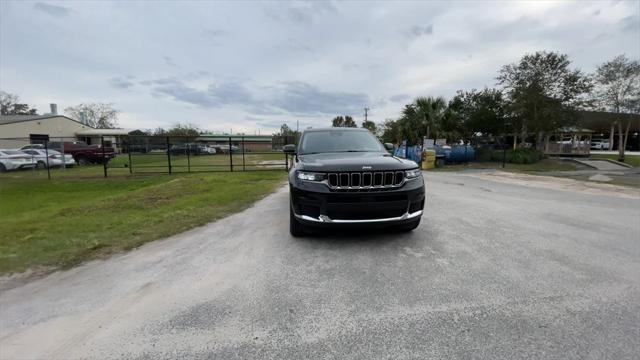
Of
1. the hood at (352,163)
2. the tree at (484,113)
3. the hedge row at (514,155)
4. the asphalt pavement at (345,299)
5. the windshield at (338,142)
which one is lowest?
the asphalt pavement at (345,299)

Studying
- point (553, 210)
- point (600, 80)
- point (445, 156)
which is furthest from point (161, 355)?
point (600, 80)

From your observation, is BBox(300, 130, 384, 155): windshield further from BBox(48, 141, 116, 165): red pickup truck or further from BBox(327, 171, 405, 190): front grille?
BBox(48, 141, 116, 165): red pickup truck

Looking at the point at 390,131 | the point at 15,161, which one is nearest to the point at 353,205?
the point at 15,161

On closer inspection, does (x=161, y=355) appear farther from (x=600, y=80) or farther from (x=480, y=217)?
(x=600, y=80)

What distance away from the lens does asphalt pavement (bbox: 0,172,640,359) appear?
246 cm

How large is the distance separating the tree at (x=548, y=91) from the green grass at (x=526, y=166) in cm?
224

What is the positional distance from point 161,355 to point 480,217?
5567mm

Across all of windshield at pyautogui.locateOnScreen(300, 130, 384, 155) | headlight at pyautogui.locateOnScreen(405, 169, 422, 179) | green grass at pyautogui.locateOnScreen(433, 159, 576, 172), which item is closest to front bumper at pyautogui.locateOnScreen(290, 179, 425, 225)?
headlight at pyautogui.locateOnScreen(405, 169, 422, 179)

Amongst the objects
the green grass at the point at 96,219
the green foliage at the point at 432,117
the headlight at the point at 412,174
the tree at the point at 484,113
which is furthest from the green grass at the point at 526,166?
the headlight at the point at 412,174

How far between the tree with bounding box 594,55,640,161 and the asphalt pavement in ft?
81.2

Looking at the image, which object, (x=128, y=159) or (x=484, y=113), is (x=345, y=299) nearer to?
(x=128, y=159)

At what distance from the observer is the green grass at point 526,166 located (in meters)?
19.8

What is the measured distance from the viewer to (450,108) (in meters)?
29.8

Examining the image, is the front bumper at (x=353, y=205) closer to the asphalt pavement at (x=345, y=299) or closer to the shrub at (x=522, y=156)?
the asphalt pavement at (x=345, y=299)
